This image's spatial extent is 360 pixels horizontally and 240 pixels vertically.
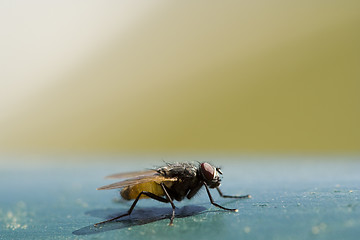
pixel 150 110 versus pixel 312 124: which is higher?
pixel 150 110

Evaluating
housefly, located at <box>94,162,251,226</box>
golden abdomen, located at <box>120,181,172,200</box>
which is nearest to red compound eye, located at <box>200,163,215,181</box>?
housefly, located at <box>94,162,251,226</box>

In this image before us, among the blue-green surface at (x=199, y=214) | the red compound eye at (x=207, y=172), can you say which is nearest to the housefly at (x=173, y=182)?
the red compound eye at (x=207, y=172)

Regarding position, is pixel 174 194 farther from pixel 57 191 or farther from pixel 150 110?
pixel 150 110

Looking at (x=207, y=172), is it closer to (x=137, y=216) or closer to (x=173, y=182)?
(x=173, y=182)

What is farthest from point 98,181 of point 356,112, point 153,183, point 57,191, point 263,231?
point 356,112

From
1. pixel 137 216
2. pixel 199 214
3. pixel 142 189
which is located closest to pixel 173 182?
pixel 142 189
